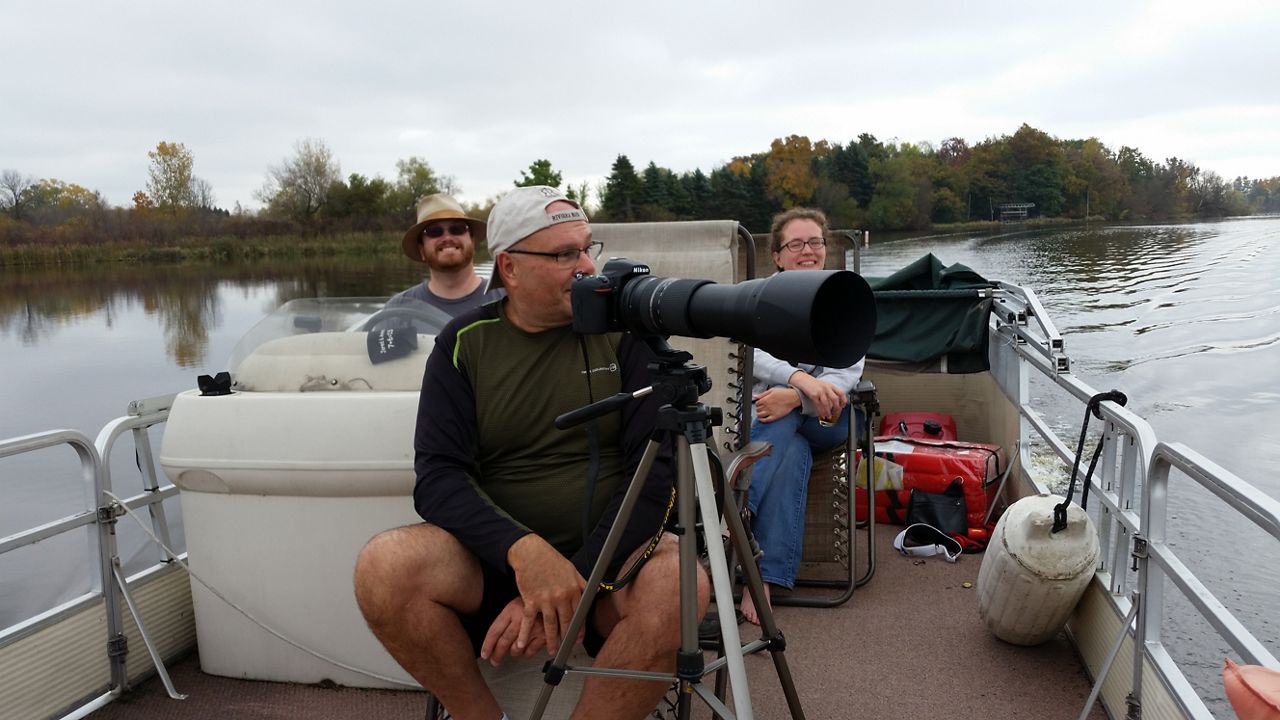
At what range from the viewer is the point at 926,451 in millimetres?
3863

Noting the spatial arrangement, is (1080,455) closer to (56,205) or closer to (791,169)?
(56,205)

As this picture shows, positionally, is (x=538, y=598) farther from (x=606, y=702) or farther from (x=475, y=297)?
(x=475, y=297)

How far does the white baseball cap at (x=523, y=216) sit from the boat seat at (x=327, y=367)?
578 millimetres

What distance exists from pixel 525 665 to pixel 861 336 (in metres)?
1.10

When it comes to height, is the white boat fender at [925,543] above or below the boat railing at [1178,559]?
below

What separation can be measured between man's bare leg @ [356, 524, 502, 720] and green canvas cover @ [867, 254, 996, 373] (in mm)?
3313

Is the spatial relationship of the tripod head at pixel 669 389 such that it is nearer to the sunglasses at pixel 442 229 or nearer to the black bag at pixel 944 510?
the sunglasses at pixel 442 229

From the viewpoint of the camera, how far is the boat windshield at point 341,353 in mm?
2420

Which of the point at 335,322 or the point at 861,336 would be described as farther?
the point at 335,322

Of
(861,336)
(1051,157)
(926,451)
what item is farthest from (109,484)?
(1051,157)

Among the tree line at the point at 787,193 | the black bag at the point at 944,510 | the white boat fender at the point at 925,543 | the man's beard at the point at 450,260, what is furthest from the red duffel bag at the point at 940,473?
the tree line at the point at 787,193

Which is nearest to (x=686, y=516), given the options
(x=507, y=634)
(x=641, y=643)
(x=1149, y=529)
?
(x=641, y=643)

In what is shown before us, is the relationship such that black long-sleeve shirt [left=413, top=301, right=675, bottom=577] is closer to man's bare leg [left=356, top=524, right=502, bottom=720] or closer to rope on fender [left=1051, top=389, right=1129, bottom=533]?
man's bare leg [left=356, top=524, right=502, bottom=720]

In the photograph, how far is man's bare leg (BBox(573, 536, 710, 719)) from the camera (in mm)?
1713
